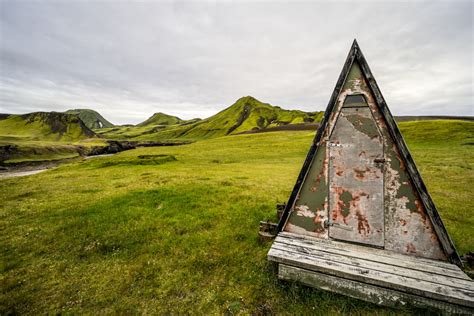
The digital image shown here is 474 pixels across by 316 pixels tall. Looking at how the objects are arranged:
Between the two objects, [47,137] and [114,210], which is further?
[47,137]

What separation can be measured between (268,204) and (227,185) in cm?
542

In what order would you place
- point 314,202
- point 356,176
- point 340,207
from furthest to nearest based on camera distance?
point 314,202, point 340,207, point 356,176

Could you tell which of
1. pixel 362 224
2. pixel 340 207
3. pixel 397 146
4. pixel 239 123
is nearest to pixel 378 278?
pixel 362 224

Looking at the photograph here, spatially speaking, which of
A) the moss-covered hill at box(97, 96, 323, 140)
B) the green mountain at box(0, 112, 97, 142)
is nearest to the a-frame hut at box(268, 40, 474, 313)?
the green mountain at box(0, 112, 97, 142)

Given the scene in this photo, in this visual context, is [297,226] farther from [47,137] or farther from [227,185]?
[47,137]

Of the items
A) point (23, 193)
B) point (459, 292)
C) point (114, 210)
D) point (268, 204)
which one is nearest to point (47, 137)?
point (23, 193)

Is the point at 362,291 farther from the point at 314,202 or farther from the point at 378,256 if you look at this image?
the point at 314,202

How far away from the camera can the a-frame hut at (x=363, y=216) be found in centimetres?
380

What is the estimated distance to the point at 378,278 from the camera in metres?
3.60

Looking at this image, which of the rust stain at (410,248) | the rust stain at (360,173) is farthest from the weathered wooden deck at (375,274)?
the rust stain at (360,173)

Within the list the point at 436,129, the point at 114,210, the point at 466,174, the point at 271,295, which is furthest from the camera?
the point at 436,129

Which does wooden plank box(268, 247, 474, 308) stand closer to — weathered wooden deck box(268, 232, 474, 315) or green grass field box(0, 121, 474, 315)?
weathered wooden deck box(268, 232, 474, 315)

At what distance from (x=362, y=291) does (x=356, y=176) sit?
2446mm

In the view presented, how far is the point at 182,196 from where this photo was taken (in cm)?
1262
